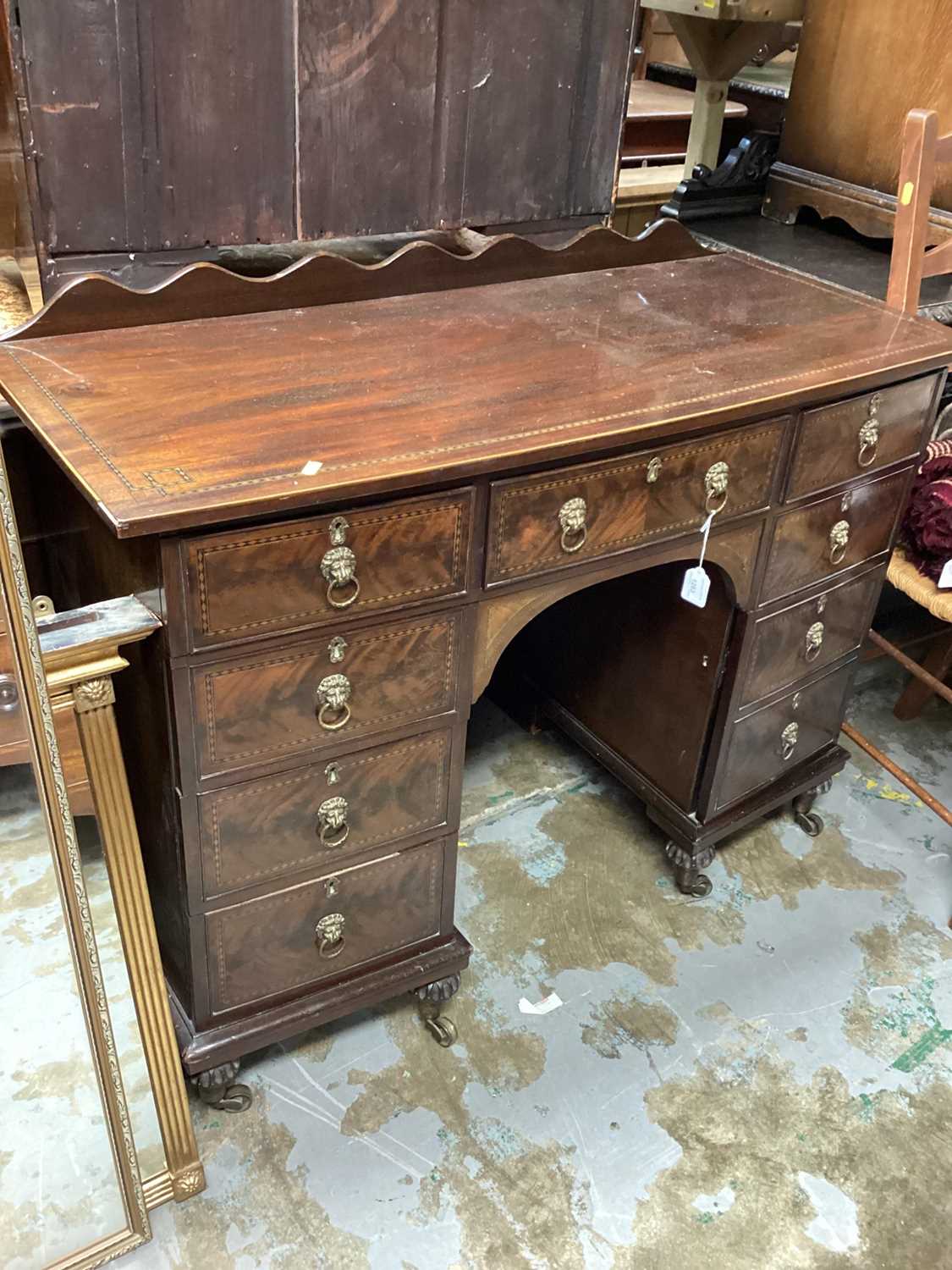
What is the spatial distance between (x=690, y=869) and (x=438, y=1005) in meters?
0.55

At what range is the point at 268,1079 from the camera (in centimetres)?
170

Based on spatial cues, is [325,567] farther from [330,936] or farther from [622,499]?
[330,936]

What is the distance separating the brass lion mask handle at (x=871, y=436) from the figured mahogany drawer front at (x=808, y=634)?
0.24m

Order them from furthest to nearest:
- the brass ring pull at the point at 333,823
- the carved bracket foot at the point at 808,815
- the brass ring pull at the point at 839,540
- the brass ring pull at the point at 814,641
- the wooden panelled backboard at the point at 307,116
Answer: the carved bracket foot at the point at 808,815, the brass ring pull at the point at 814,641, the brass ring pull at the point at 839,540, the brass ring pull at the point at 333,823, the wooden panelled backboard at the point at 307,116

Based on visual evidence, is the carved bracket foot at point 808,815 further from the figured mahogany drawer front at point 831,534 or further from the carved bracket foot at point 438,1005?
the carved bracket foot at point 438,1005

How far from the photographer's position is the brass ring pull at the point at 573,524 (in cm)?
142

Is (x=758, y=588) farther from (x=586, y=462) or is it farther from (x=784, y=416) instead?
(x=586, y=462)

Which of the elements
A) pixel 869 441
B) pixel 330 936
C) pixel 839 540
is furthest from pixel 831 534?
pixel 330 936

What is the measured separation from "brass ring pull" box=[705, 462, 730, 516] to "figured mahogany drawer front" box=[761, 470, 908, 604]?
0.50 feet

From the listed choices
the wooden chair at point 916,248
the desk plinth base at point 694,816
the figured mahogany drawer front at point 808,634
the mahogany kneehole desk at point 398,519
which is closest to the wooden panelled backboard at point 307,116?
the mahogany kneehole desk at point 398,519

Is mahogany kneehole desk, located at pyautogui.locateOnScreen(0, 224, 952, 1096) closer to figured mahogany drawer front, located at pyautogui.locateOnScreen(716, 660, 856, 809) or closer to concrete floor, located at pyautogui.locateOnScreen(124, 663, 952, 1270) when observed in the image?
figured mahogany drawer front, located at pyautogui.locateOnScreen(716, 660, 856, 809)

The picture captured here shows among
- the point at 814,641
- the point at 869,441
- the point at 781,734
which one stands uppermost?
the point at 869,441

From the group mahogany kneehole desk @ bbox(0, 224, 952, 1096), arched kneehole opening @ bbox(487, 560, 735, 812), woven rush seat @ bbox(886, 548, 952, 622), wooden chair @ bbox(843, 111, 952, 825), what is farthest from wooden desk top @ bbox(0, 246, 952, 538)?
woven rush seat @ bbox(886, 548, 952, 622)

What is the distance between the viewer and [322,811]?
145 cm
